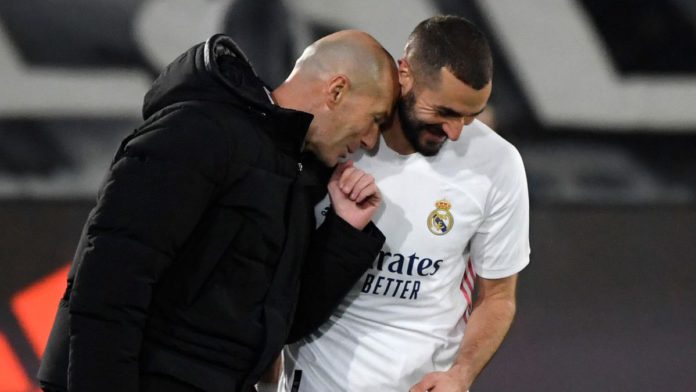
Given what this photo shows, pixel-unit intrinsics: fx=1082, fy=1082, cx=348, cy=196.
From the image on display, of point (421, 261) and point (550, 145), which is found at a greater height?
point (550, 145)

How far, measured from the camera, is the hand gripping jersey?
2.11m

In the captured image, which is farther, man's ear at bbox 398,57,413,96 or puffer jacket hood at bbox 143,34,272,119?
man's ear at bbox 398,57,413,96

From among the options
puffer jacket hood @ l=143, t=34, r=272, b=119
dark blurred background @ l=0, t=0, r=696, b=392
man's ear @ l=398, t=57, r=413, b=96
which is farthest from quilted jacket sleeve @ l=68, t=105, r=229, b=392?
dark blurred background @ l=0, t=0, r=696, b=392

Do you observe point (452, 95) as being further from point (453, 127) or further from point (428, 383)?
point (428, 383)

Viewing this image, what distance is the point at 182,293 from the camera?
1680mm

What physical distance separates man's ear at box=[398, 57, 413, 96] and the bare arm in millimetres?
466

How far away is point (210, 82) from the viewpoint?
1704mm

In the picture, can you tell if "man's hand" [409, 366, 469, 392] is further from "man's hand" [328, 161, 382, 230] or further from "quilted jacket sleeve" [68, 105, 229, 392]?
"quilted jacket sleeve" [68, 105, 229, 392]

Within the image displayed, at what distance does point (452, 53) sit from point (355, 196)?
310 millimetres

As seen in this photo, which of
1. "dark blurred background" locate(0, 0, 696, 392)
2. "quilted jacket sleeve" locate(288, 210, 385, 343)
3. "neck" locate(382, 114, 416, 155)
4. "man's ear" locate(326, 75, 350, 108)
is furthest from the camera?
"dark blurred background" locate(0, 0, 696, 392)

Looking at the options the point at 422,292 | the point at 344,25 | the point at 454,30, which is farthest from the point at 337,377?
the point at 344,25

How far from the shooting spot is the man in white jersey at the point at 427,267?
2111 millimetres

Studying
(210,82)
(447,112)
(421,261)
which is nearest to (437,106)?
(447,112)

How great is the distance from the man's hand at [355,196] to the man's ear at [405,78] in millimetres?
173
